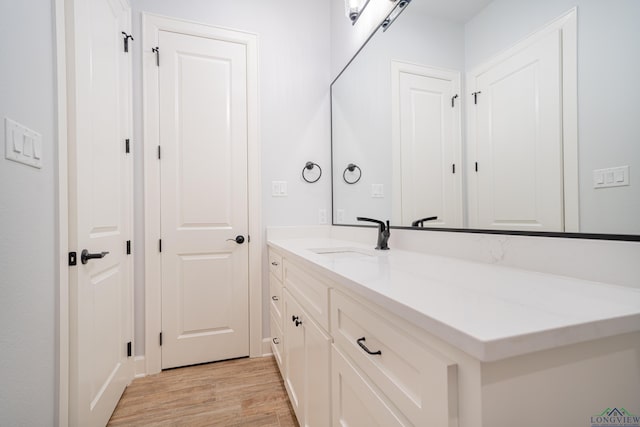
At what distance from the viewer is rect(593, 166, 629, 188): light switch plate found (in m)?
0.65

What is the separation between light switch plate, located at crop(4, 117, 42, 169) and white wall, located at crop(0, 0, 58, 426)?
2 cm

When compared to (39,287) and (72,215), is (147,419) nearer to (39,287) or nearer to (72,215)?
(39,287)

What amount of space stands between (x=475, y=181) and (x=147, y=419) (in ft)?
6.25

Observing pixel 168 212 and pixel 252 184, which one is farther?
pixel 252 184

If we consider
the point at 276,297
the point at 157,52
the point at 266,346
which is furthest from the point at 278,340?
the point at 157,52

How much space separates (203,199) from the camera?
1968 millimetres

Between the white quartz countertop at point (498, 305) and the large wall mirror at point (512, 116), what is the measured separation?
0.20 metres

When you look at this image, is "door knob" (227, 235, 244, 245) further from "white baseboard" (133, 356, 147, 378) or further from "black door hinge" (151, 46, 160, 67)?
"black door hinge" (151, 46, 160, 67)

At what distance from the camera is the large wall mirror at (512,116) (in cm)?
66

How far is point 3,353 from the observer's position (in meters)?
0.71

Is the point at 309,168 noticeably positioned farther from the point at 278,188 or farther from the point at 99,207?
the point at 99,207

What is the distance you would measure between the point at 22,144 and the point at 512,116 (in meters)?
Answer: 1.48

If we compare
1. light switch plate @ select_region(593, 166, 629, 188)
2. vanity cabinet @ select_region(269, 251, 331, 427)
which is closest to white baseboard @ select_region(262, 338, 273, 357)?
vanity cabinet @ select_region(269, 251, 331, 427)

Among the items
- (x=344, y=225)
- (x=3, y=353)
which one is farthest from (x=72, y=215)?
A: (x=344, y=225)
